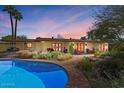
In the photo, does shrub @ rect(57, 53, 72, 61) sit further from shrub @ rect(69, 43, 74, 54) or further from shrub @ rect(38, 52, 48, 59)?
shrub @ rect(38, 52, 48, 59)

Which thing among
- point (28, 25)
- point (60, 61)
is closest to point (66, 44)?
point (60, 61)

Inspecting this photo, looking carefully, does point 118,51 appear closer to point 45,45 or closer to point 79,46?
point 79,46

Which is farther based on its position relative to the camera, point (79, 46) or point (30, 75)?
point (79, 46)

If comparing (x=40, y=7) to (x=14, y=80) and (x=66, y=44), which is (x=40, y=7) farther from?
(x=14, y=80)

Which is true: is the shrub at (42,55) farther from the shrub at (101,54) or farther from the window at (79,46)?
the shrub at (101,54)

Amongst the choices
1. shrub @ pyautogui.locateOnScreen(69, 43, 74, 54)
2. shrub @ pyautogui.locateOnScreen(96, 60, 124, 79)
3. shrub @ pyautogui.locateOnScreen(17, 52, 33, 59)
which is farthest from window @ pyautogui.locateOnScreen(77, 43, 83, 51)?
shrub @ pyautogui.locateOnScreen(17, 52, 33, 59)

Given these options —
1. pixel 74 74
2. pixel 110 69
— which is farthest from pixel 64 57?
pixel 110 69
